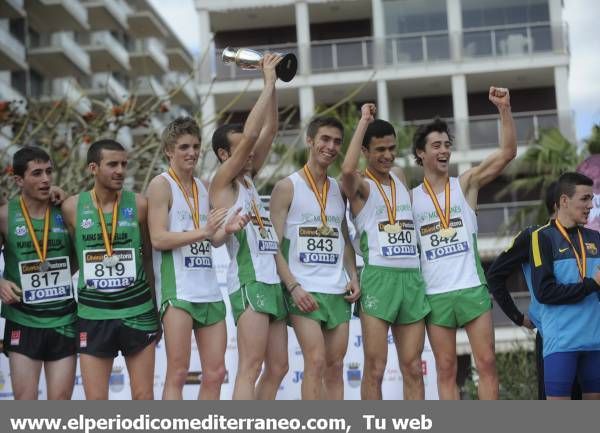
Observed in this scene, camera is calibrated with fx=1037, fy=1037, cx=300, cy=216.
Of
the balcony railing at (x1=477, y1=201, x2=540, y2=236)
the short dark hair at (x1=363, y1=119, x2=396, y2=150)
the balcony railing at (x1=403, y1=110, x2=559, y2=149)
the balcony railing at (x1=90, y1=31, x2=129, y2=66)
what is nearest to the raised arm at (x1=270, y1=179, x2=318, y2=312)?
the short dark hair at (x1=363, y1=119, x2=396, y2=150)

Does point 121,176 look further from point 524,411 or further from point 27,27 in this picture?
point 27,27

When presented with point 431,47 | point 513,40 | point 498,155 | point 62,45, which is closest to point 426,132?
point 498,155

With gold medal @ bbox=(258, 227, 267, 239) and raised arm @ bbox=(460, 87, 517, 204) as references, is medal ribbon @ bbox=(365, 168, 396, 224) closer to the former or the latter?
raised arm @ bbox=(460, 87, 517, 204)

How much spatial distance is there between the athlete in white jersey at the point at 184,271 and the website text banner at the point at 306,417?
1304mm

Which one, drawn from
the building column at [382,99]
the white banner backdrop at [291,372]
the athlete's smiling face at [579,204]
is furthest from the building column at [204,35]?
the athlete's smiling face at [579,204]

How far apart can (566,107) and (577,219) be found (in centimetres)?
2588

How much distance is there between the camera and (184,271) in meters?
6.98

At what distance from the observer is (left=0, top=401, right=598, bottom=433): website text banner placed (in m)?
5.44

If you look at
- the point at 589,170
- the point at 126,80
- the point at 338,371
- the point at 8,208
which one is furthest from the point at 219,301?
the point at 126,80

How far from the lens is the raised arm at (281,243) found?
→ 7152 mm

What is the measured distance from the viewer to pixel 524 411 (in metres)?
5.51

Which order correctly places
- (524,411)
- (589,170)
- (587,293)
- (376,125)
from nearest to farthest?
(524,411), (587,293), (376,125), (589,170)

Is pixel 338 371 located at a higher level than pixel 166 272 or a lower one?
lower

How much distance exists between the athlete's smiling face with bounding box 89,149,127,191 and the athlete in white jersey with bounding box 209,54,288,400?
636 millimetres
